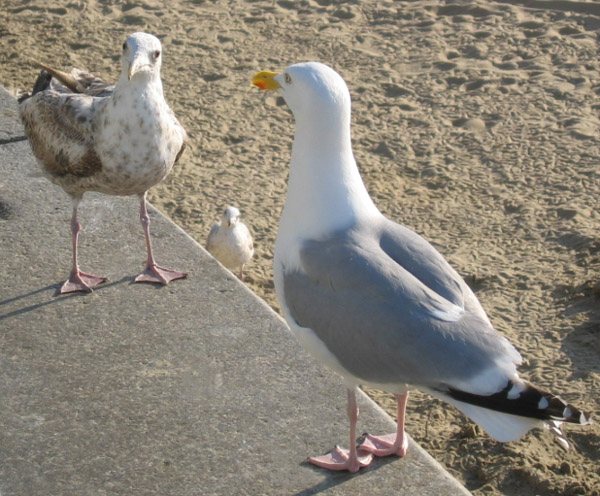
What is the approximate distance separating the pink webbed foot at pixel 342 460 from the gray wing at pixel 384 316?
0.37 m

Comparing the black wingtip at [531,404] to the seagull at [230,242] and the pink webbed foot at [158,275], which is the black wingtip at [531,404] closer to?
the pink webbed foot at [158,275]

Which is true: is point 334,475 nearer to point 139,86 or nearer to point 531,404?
point 531,404

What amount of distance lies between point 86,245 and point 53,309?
2.21 feet

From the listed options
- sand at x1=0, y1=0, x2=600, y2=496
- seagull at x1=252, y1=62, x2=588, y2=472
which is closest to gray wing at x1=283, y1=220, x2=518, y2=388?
seagull at x1=252, y1=62, x2=588, y2=472

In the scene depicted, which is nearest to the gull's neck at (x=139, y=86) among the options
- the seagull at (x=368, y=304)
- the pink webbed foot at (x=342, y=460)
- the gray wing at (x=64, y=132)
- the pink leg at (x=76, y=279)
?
the gray wing at (x=64, y=132)

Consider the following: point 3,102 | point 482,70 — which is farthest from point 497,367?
point 482,70

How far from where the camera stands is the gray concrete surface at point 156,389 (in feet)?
14.2

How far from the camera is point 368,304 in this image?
13.5 ft

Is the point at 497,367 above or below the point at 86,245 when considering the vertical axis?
above

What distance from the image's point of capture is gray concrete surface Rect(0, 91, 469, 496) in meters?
4.32

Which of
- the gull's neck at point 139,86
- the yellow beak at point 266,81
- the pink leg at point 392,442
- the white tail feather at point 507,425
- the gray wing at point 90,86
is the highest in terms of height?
the yellow beak at point 266,81

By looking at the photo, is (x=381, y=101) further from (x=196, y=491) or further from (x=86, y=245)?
(x=196, y=491)

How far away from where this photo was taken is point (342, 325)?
415 cm

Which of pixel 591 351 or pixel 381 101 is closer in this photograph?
pixel 591 351
